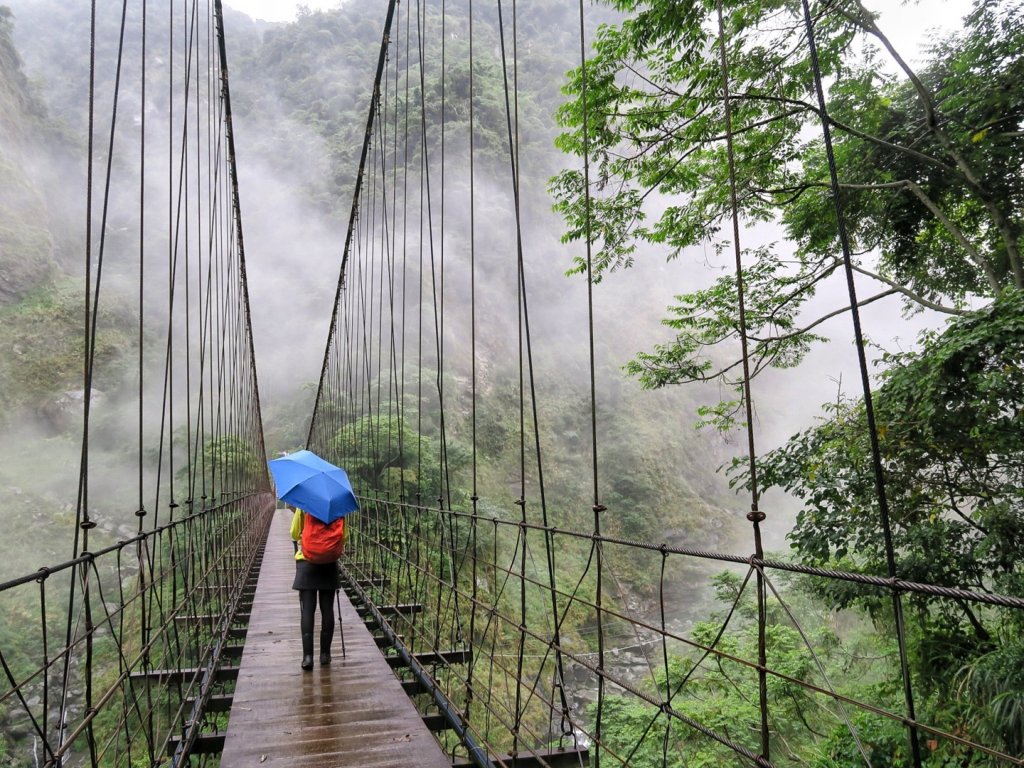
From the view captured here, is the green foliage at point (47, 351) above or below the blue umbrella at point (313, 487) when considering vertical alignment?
above

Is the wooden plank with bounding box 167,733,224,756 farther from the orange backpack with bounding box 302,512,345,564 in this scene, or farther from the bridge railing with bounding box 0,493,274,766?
the orange backpack with bounding box 302,512,345,564

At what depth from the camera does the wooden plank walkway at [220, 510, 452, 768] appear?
1.88 metres

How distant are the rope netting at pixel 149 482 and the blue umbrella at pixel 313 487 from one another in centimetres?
39

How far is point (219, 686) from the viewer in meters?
2.77

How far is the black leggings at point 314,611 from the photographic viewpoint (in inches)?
102

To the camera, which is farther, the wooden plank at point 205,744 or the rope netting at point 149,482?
the wooden plank at point 205,744

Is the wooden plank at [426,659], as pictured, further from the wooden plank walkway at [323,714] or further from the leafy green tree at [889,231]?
the leafy green tree at [889,231]

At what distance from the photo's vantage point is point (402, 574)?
27.2 feet

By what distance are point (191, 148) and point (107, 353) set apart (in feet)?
59.0

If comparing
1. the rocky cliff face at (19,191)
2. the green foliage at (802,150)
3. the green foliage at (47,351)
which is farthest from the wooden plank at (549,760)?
the rocky cliff face at (19,191)

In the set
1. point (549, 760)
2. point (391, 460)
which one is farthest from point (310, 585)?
point (391, 460)

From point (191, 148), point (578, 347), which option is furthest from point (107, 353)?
point (191, 148)

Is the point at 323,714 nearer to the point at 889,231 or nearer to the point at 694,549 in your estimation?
the point at 889,231

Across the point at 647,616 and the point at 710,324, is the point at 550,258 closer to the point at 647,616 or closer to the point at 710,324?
the point at 647,616
